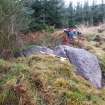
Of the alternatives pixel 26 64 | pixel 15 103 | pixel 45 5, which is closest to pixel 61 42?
pixel 26 64

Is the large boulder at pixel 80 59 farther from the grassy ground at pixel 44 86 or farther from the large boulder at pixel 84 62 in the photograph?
the grassy ground at pixel 44 86

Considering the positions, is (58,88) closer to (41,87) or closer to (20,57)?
(41,87)

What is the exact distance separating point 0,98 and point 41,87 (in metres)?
0.94

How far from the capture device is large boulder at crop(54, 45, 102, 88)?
916 cm

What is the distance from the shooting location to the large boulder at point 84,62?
9164 millimetres

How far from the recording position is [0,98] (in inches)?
273

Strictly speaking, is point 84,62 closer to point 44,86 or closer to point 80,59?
point 80,59

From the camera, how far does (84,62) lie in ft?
31.4

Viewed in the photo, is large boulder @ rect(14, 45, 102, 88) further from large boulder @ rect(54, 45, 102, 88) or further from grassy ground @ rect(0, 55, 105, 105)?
grassy ground @ rect(0, 55, 105, 105)

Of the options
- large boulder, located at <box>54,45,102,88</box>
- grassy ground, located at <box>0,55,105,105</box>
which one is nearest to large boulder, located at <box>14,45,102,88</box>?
large boulder, located at <box>54,45,102,88</box>

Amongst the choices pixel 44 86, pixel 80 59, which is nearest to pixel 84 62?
pixel 80 59

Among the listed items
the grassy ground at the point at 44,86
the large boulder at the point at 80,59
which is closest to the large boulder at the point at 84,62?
the large boulder at the point at 80,59

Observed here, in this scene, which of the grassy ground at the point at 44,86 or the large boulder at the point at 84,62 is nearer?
the grassy ground at the point at 44,86

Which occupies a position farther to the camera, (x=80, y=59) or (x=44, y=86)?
(x=80, y=59)
